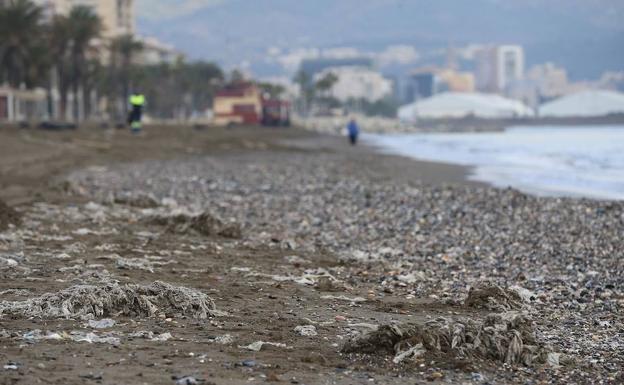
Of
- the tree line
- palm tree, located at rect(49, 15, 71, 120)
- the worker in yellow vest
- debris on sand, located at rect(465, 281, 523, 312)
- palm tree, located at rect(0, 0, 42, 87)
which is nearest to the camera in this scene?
debris on sand, located at rect(465, 281, 523, 312)

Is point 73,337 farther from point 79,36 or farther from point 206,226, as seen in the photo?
point 79,36

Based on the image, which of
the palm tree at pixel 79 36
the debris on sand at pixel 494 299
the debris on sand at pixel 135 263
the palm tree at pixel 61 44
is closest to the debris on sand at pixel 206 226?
the debris on sand at pixel 135 263

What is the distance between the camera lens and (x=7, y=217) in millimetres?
14508

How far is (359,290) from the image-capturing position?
1058cm

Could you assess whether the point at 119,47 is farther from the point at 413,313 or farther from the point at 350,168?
the point at 413,313

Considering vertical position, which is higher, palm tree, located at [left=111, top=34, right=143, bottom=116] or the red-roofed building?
palm tree, located at [left=111, top=34, right=143, bottom=116]

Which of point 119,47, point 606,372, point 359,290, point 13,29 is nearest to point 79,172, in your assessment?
point 359,290

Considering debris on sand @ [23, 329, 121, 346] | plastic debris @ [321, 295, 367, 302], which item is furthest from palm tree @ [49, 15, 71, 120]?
debris on sand @ [23, 329, 121, 346]

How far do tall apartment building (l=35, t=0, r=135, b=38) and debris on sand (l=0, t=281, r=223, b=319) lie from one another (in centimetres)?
15548

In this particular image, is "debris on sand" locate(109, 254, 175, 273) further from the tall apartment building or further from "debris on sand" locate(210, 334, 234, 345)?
the tall apartment building

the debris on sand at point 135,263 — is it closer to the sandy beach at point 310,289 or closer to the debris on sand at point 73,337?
the sandy beach at point 310,289

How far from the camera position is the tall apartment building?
16364cm

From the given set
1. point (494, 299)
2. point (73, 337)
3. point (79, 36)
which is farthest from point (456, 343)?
point (79, 36)

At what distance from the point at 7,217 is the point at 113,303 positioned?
6.64 metres
